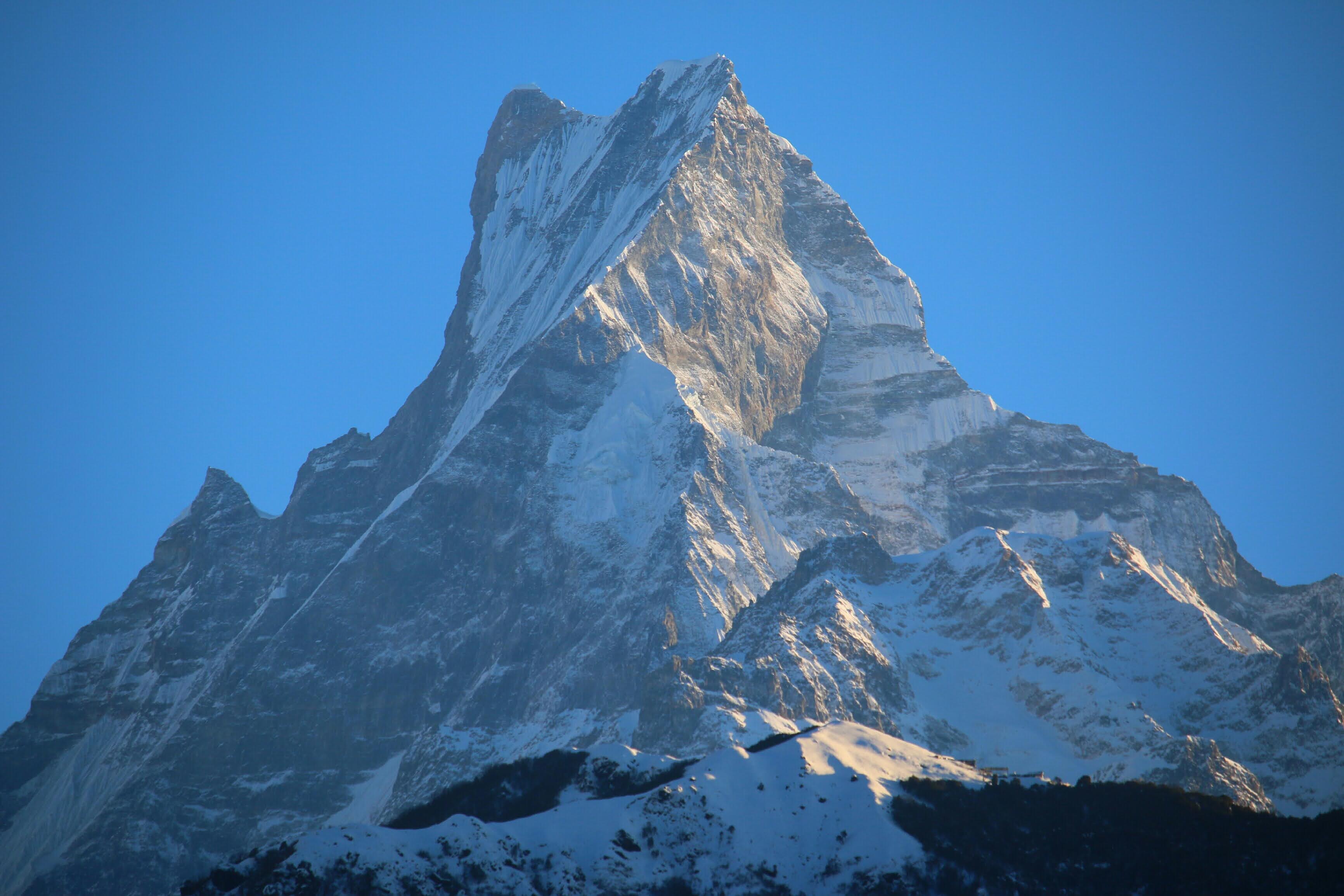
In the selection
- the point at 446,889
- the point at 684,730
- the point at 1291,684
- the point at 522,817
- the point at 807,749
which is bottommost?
the point at 446,889

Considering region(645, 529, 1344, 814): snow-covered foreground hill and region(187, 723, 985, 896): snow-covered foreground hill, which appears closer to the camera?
region(187, 723, 985, 896): snow-covered foreground hill

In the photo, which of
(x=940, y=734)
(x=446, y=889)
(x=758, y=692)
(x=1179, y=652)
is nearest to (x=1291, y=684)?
(x=1179, y=652)

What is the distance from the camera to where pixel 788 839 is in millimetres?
121812

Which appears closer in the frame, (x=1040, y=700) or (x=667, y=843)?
(x=667, y=843)

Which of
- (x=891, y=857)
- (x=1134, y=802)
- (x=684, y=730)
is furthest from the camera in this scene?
(x=684, y=730)

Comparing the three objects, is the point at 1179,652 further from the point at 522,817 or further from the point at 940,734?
the point at 522,817

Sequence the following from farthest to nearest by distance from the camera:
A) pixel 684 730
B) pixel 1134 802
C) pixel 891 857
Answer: pixel 684 730
pixel 1134 802
pixel 891 857

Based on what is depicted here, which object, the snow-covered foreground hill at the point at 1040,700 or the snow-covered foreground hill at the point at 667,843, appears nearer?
the snow-covered foreground hill at the point at 667,843

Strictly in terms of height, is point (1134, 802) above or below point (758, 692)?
below

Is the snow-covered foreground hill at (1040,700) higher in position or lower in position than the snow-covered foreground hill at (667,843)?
higher

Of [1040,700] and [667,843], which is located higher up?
[1040,700]

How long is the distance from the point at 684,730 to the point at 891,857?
5284 centimetres

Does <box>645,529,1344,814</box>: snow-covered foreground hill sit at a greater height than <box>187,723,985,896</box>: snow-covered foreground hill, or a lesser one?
greater

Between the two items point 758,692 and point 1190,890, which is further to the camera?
point 758,692
